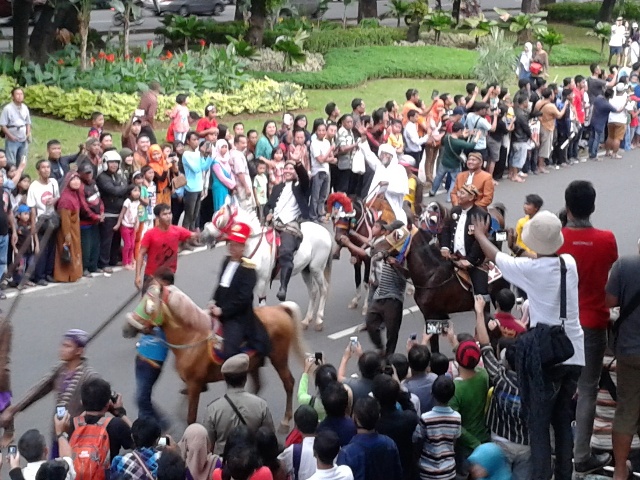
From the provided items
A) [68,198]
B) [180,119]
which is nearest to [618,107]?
[180,119]

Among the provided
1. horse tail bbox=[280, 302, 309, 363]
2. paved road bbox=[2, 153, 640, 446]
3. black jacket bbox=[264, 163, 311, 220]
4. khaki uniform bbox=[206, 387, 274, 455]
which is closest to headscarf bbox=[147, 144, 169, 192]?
paved road bbox=[2, 153, 640, 446]

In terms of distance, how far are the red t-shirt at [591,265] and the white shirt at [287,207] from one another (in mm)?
5282

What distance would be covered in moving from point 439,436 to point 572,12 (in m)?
33.5

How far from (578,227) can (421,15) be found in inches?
997

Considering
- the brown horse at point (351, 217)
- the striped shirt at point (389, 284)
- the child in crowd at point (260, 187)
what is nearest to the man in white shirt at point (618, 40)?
the child in crowd at point (260, 187)

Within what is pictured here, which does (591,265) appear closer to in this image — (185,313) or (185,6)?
(185,313)

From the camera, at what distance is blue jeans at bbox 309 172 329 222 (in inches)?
668

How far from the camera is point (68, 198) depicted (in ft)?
44.4

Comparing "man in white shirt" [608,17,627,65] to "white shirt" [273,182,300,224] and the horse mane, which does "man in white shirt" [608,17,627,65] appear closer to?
"white shirt" [273,182,300,224]

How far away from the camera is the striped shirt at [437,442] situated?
747cm

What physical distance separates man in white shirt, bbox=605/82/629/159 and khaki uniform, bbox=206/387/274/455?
15.7m

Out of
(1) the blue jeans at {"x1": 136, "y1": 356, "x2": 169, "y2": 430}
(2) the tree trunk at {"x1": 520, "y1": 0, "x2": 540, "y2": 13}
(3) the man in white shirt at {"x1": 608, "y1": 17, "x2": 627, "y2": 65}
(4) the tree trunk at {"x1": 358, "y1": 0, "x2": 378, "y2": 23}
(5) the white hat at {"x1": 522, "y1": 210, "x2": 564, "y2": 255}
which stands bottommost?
(1) the blue jeans at {"x1": 136, "y1": 356, "x2": 169, "y2": 430}

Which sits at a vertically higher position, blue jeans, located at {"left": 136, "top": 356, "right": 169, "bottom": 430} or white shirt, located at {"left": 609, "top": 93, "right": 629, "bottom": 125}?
white shirt, located at {"left": 609, "top": 93, "right": 629, "bottom": 125}

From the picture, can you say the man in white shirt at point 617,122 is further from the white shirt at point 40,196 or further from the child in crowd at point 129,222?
the white shirt at point 40,196
